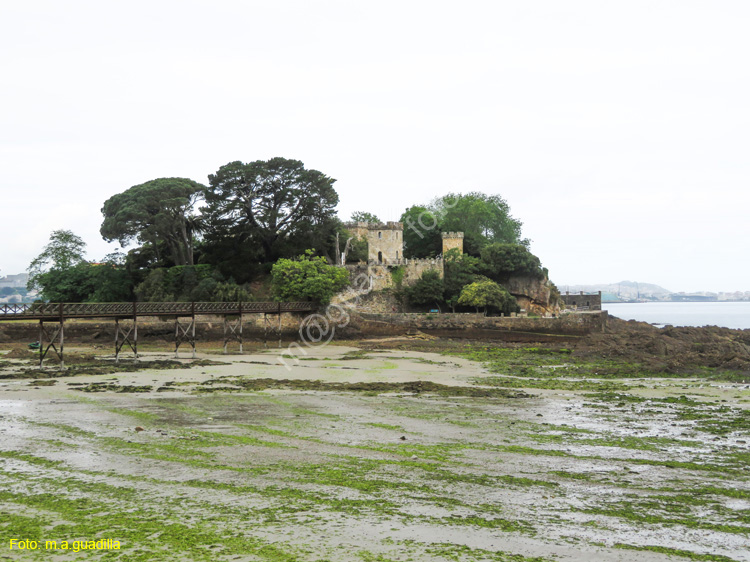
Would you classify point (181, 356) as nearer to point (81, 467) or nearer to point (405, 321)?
point (405, 321)

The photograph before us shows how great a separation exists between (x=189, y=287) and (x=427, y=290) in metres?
18.1

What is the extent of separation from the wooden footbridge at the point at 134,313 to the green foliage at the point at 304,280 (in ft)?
3.33

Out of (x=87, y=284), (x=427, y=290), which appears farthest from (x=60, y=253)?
(x=427, y=290)

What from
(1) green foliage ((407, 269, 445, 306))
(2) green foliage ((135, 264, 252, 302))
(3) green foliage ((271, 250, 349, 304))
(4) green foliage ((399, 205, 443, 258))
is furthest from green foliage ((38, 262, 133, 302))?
(4) green foliage ((399, 205, 443, 258))

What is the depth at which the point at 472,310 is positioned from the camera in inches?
1988

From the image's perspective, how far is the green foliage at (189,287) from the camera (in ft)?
154

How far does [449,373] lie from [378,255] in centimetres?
2792

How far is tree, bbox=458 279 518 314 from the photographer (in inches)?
1908

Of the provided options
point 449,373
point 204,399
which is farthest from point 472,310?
point 204,399

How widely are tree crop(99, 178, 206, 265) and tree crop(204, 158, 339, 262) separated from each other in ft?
6.53

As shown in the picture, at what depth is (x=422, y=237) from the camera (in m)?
61.2

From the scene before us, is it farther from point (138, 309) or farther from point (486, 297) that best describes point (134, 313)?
point (486, 297)

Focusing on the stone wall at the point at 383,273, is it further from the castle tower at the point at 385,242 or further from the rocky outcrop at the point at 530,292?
the rocky outcrop at the point at 530,292

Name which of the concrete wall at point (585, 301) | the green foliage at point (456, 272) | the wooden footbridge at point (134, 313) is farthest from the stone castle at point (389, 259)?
the concrete wall at point (585, 301)
